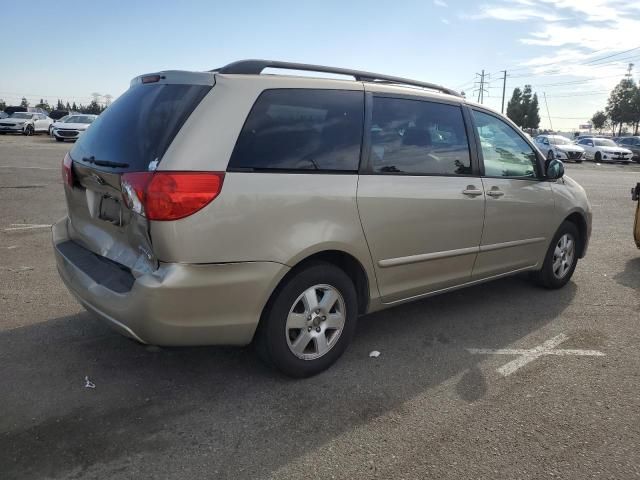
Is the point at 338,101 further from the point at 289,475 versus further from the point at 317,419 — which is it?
the point at 289,475

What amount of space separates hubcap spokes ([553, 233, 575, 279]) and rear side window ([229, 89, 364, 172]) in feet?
9.24

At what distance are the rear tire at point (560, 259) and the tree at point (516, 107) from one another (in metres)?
88.3

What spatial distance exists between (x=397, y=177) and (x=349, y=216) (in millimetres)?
549

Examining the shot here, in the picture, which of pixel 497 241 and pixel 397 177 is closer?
pixel 397 177

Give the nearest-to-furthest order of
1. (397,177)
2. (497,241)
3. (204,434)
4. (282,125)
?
(204,434) < (282,125) < (397,177) < (497,241)

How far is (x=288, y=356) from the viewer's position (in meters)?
3.21

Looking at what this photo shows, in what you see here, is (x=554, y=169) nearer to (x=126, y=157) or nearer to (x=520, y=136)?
(x=520, y=136)

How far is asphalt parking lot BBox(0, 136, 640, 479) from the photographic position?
8.39ft

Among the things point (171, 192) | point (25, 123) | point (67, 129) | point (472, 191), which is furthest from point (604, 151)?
point (171, 192)

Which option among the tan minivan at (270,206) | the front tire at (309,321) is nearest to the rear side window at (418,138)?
the tan minivan at (270,206)

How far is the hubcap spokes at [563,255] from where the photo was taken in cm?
522

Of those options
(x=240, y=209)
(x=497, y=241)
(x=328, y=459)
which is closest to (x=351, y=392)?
(x=328, y=459)

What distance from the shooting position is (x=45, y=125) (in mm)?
34625

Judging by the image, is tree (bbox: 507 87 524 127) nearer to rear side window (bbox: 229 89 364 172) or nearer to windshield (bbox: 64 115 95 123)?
windshield (bbox: 64 115 95 123)
